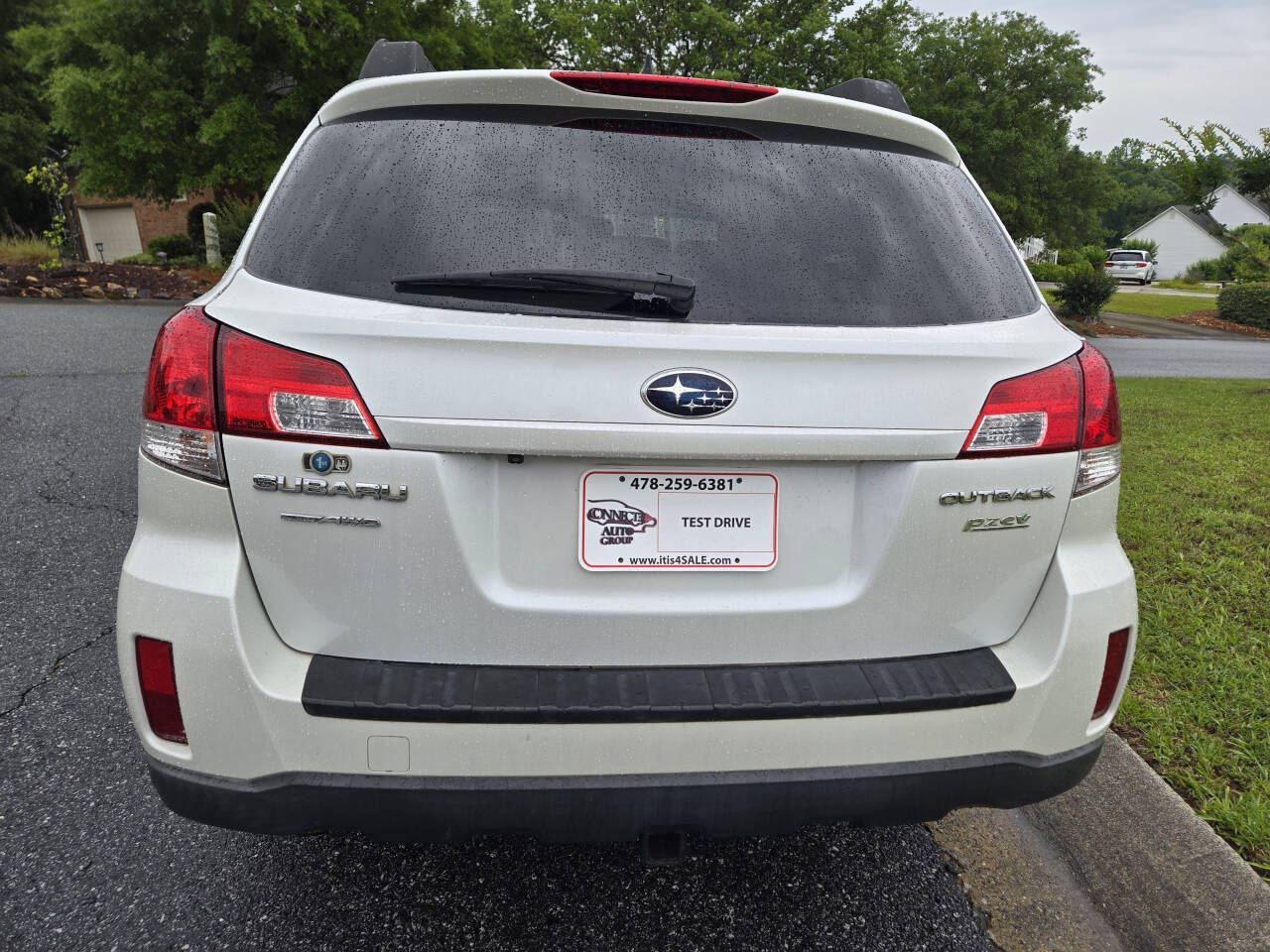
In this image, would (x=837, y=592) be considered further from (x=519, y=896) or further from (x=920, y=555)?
(x=519, y=896)

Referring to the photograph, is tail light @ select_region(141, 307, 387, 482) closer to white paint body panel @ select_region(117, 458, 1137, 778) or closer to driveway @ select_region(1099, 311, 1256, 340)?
white paint body panel @ select_region(117, 458, 1137, 778)

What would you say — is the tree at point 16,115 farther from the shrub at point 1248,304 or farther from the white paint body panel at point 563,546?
the shrub at point 1248,304

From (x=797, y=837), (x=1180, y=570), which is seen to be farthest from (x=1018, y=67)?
(x=797, y=837)

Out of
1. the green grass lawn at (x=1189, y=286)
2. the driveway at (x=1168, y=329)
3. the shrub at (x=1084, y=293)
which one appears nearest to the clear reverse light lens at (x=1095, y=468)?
the shrub at (x=1084, y=293)

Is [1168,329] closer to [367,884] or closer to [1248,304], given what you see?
[1248,304]

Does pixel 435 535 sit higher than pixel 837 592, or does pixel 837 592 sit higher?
pixel 435 535

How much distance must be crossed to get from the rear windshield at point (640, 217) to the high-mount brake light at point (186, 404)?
0.61 ft

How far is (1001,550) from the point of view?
5.45 feet

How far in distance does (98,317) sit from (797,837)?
1385cm

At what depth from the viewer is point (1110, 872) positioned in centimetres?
218

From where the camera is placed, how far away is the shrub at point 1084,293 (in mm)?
19625

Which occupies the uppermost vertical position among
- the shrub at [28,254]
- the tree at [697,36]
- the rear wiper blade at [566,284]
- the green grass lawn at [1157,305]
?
the tree at [697,36]

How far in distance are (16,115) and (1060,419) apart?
41.6m

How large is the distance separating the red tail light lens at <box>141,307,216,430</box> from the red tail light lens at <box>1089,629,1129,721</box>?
1784 mm
